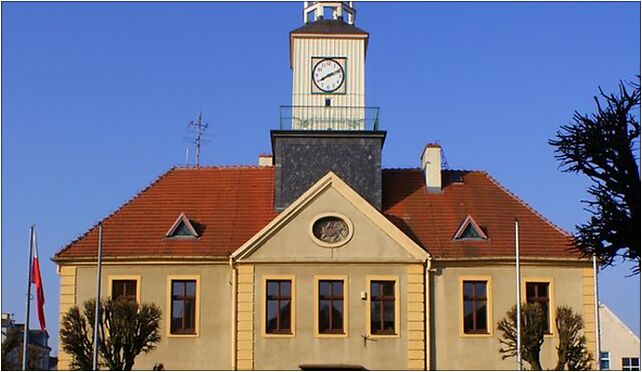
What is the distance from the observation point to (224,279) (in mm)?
38406

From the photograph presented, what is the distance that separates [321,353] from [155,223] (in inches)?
308

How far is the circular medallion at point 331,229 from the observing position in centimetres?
3825

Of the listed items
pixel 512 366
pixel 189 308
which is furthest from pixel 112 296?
pixel 512 366

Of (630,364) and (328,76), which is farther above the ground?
(328,76)

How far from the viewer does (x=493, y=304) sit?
38062 mm

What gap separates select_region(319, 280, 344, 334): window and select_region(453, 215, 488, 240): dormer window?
4.59m

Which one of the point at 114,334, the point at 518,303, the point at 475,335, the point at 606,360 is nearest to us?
the point at 114,334

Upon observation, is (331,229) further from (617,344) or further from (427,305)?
(617,344)

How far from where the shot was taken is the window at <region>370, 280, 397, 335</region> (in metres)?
37.7

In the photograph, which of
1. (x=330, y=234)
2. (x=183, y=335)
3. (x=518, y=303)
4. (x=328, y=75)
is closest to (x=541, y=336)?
(x=518, y=303)

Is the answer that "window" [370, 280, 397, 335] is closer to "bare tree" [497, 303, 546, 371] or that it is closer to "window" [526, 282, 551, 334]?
"bare tree" [497, 303, 546, 371]

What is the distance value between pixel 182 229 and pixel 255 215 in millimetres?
2698

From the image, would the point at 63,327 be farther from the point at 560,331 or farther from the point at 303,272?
the point at 560,331

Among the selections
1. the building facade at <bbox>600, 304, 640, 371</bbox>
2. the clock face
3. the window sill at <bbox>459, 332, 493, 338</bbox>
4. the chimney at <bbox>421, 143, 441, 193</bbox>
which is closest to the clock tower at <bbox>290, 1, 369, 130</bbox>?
the clock face
